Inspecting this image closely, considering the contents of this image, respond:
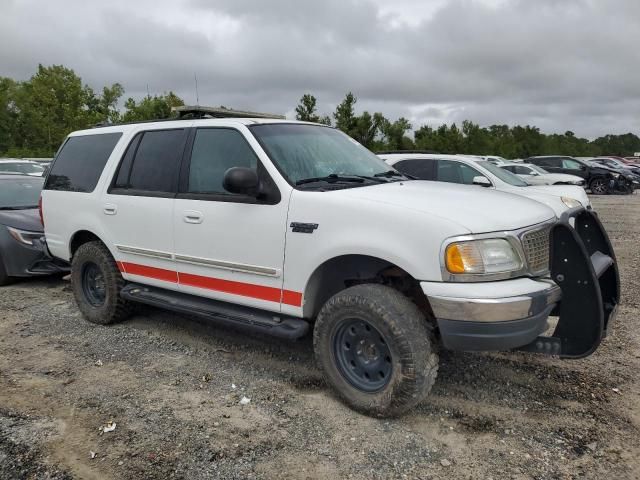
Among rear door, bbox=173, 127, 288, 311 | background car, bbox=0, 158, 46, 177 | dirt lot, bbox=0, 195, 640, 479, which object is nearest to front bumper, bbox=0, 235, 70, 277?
dirt lot, bbox=0, 195, 640, 479

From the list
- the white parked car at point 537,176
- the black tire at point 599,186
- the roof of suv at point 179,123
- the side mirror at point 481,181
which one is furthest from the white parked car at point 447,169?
the black tire at point 599,186

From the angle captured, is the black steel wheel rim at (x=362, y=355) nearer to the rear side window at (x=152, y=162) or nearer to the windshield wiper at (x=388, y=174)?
the windshield wiper at (x=388, y=174)

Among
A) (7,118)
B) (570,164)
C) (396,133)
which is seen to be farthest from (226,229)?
(7,118)

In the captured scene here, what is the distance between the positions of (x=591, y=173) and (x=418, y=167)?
16.9 m

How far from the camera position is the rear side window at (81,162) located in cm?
531

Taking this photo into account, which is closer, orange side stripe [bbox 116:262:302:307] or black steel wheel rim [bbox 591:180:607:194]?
orange side stripe [bbox 116:262:302:307]

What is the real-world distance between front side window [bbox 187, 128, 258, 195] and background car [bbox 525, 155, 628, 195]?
21.2 metres

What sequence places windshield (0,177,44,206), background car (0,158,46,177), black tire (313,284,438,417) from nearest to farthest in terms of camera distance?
black tire (313,284,438,417) → windshield (0,177,44,206) → background car (0,158,46,177)

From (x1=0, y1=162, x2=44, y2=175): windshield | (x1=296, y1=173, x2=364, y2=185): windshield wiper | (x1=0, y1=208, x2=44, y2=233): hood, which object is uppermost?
(x1=296, y1=173, x2=364, y2=185): windshield wiper

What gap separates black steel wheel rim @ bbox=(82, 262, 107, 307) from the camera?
5450mm

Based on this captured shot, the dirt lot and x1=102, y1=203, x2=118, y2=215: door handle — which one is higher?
x1=102, y1=203, x2=118, y2=215: door handle

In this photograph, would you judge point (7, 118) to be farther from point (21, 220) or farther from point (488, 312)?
point (488, 312)

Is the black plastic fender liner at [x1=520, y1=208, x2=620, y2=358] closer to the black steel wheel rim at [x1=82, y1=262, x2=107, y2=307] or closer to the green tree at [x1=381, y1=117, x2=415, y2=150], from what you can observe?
the black steel wheel rim at [x1=82, y1=262, x2=107, y2=307]

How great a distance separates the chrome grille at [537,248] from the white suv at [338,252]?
12 mm
